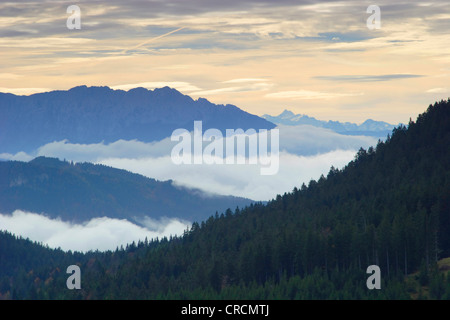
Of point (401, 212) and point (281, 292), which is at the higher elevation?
point (401, 212)

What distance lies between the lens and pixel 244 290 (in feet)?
516

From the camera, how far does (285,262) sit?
171000 millimetres

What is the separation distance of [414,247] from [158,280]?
236ft
